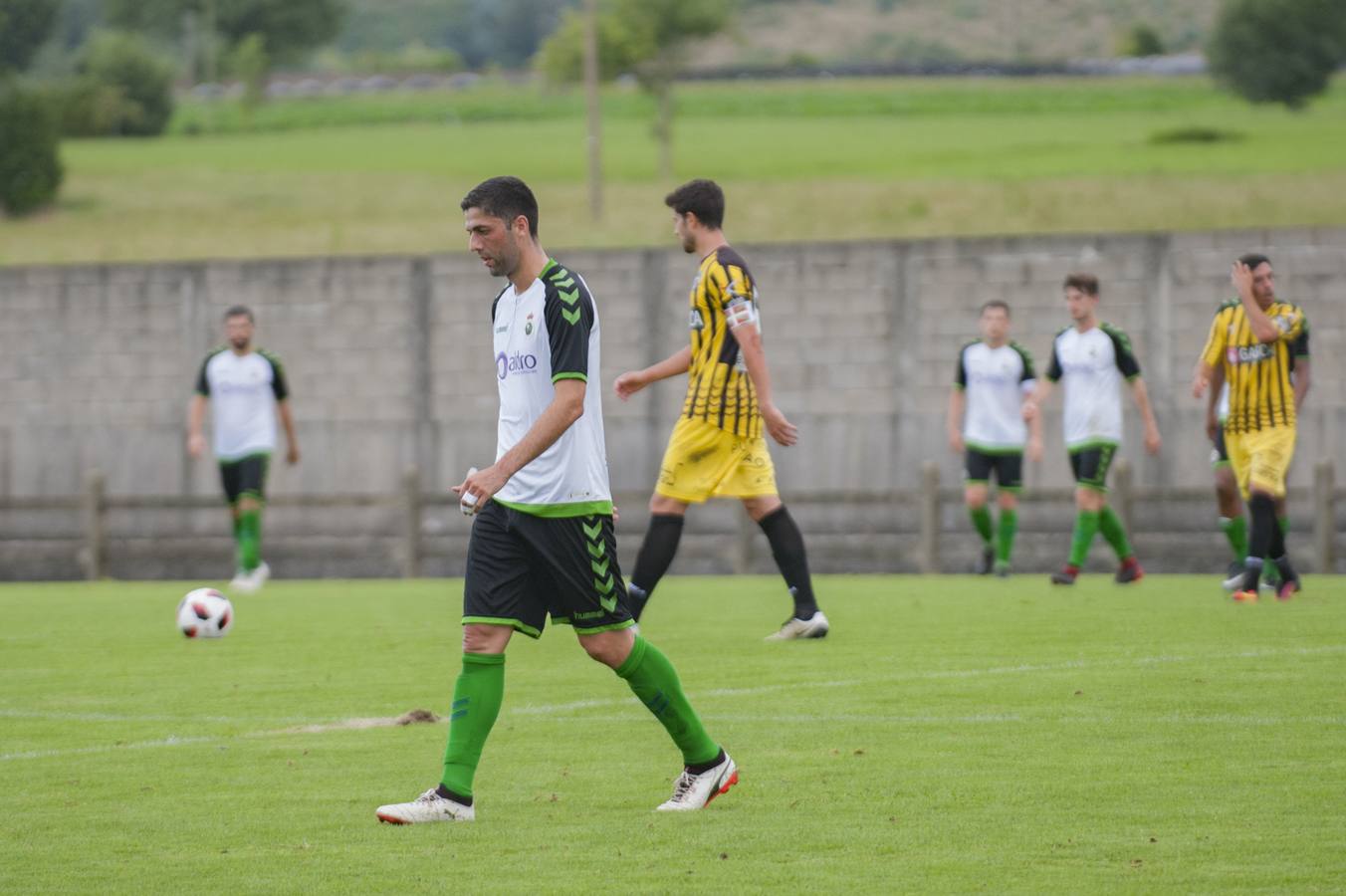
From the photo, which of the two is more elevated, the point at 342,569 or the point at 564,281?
the point at 564,281

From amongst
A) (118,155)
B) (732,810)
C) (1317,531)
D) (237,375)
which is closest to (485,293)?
(237,375)

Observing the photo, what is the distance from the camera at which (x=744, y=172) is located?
52.5 metres

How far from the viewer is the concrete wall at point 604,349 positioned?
75.4 feet

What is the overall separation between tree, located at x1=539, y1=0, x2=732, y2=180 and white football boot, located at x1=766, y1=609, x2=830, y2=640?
123 ft

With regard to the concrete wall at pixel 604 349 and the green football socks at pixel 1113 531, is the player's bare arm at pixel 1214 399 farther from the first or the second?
the concrete wall at pixel 604 349

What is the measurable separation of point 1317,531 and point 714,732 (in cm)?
1293

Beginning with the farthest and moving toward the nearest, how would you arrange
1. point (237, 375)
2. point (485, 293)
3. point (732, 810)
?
1. point (485, 293)
2. point (237, 375)
3. point (732, 810)

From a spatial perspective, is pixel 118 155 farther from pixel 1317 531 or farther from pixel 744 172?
pixel 1317 531

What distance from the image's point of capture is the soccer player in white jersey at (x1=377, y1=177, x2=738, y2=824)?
666 cm

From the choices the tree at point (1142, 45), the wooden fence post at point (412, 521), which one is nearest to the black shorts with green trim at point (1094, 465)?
the wooden fence post at point (412, 521)

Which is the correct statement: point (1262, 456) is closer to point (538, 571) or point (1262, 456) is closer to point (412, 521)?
point (538, 571)

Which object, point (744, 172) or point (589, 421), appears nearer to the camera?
point (589, 421)

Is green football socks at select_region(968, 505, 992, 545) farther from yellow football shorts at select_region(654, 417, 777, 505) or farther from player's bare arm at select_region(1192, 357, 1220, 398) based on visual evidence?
yellow football shorts at select_region(654, 417, 777, 505)

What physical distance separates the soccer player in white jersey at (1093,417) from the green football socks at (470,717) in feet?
31.7
